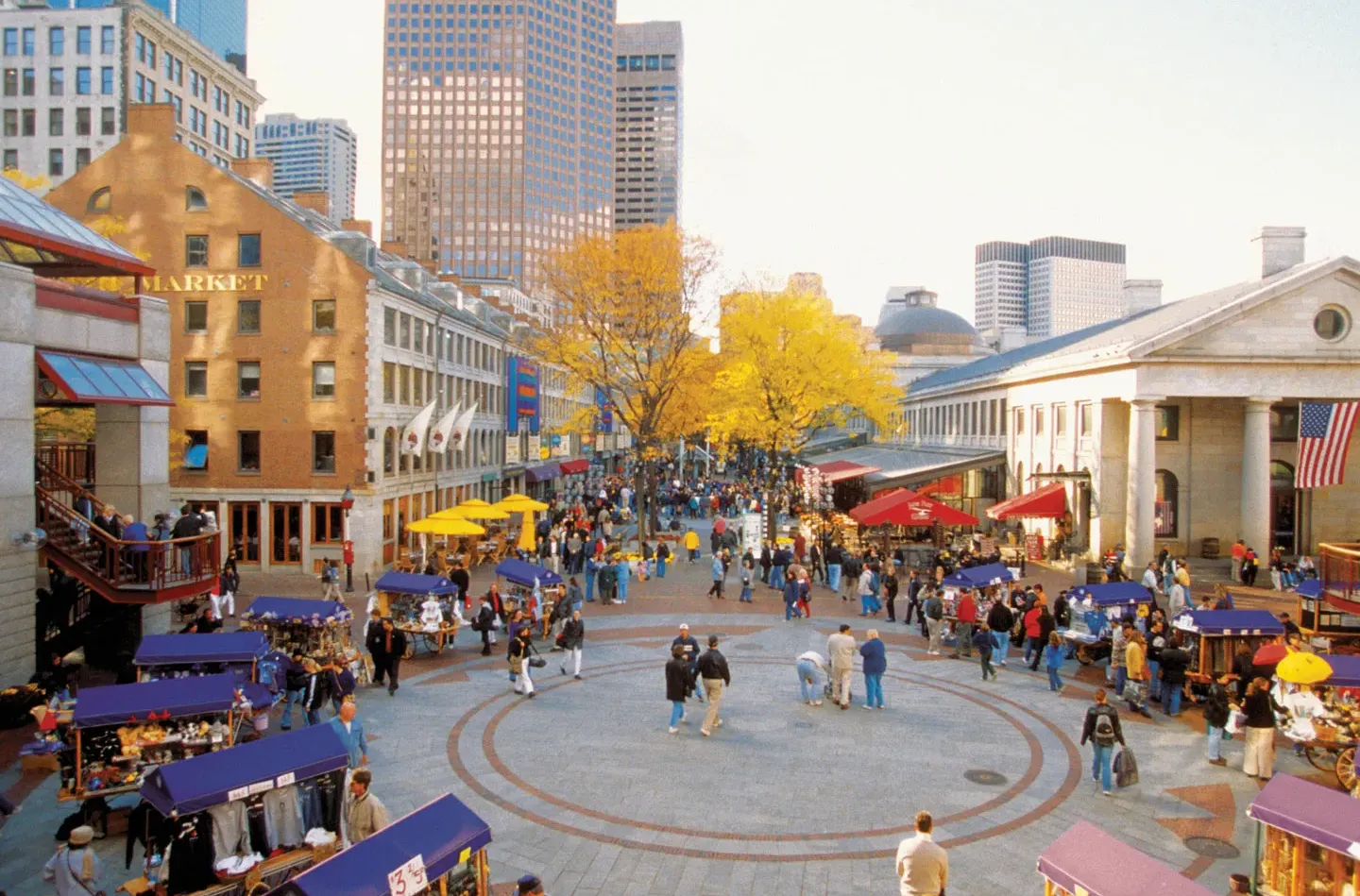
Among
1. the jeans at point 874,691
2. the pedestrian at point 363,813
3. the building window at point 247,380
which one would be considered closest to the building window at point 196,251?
the building window at point 247,380

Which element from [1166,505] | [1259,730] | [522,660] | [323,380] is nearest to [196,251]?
[323,380]

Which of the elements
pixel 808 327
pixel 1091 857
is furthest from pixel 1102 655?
pixel 808 327

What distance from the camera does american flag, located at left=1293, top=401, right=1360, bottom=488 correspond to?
30.6 m

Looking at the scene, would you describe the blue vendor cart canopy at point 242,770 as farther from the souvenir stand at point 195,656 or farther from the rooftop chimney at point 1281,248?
the rooftop chimney at point 1281,248

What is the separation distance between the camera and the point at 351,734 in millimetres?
13234

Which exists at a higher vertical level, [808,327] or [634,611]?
[808,327]

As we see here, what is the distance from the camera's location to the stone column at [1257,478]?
117 feet

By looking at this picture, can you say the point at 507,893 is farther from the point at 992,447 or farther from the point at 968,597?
the point at 992,447

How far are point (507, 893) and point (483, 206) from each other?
160012 millimetres

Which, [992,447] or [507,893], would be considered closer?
[507,893]

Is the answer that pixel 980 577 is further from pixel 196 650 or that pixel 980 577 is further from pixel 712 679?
pixel 196 650

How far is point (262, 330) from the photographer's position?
35094mm

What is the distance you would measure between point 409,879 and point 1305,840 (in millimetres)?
8511

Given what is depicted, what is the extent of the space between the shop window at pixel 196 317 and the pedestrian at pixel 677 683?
2773 centimetres
